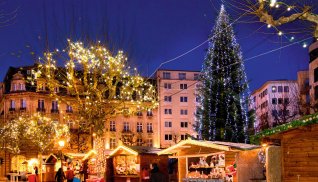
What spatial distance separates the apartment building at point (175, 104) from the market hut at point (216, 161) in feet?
174

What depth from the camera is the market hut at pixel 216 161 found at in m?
20.2

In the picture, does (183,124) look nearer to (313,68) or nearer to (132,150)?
(313,68)

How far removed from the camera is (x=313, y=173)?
13758 millimetres

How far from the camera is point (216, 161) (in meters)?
22.7

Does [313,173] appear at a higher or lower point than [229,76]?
lower

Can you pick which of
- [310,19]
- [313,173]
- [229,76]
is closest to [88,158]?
[229,76]

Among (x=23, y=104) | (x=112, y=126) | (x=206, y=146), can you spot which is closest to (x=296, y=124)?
(x=206, y=146)

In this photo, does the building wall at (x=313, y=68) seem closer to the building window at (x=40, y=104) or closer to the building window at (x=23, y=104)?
the building window at (x=40, y=104)

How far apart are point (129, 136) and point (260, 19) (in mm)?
63001

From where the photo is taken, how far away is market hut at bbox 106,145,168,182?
29.1 meters

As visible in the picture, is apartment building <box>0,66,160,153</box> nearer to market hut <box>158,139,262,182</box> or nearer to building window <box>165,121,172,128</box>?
building window <box>165,121,172,128</box>

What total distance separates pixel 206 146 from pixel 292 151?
714 cm

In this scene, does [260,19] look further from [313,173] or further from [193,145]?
[193,145]

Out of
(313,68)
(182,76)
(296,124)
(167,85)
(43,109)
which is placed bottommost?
(296,124)
